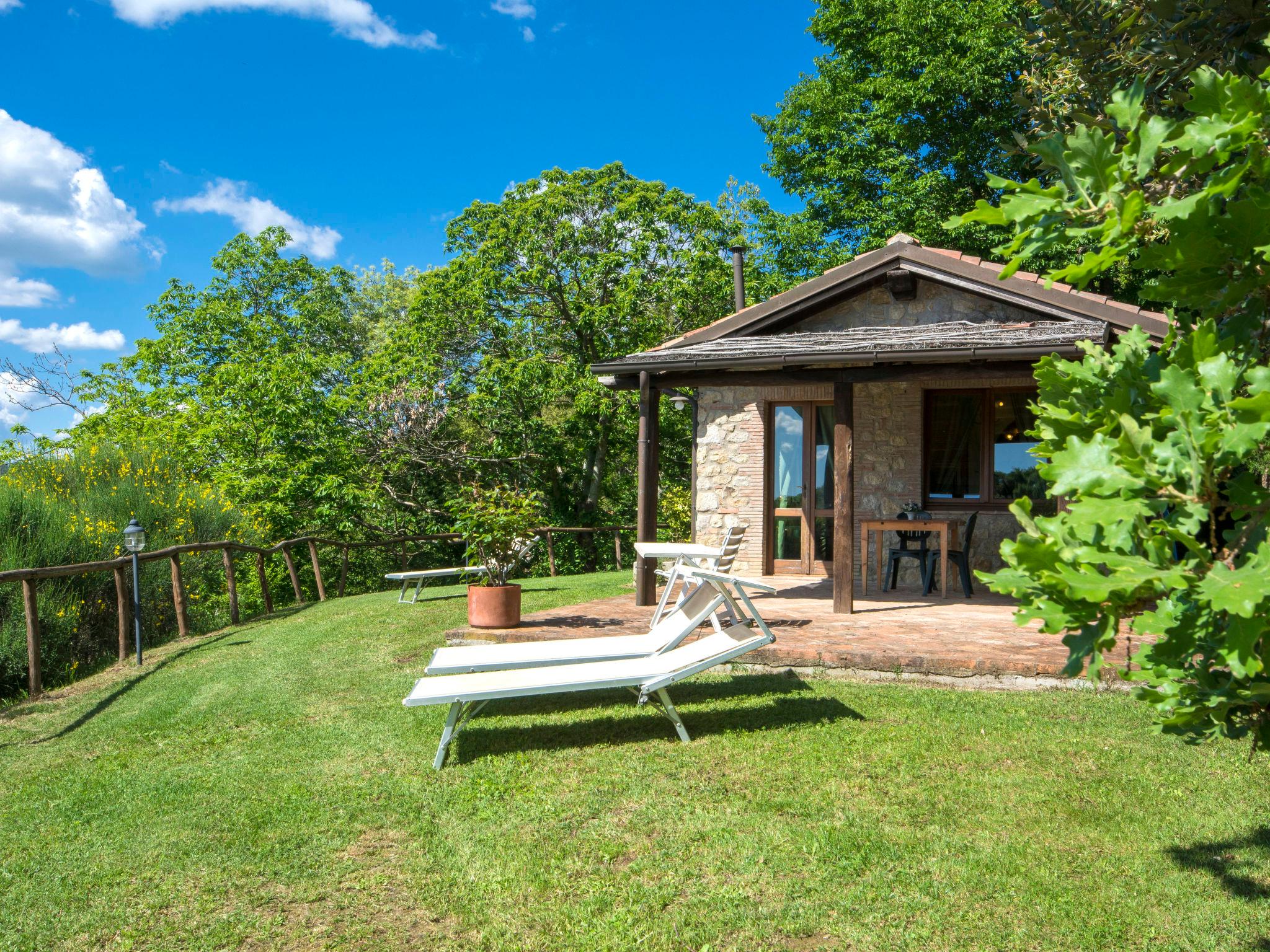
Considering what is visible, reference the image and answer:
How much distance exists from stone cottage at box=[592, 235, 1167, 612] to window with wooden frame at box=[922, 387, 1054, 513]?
17mm

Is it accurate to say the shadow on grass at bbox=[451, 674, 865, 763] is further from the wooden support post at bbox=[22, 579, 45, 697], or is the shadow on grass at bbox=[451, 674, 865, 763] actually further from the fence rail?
the wooden support post at bbox=[22, 579, 45, 697]

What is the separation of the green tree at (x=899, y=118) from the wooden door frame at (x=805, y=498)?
23.9ft

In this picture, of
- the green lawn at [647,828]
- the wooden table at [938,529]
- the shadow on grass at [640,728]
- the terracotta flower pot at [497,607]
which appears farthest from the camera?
the wooden table at [938,529]

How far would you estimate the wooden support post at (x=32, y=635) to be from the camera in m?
7.11

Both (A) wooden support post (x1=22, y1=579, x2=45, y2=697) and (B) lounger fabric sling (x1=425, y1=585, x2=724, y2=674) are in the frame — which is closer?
(B) lounger fabric sling (x1=425, y1=585, x2=724, y2=674)

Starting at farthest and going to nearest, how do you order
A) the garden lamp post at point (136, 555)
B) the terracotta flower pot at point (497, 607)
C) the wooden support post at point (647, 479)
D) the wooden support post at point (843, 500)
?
the wooden support post at point (647, 479) → the garden lamp post at point (136, 555) → the wooden support post at point (843, 500) → the terracotta flower pot at point (497, 607)

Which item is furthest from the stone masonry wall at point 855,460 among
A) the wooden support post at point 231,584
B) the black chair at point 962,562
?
the wooden support post at point 231,584

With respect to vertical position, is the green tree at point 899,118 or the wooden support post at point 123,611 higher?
the green tree at point 899,118

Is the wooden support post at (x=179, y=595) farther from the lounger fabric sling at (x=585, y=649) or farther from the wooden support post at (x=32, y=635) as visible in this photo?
the lounger fabric sling at (x=585, y=649)

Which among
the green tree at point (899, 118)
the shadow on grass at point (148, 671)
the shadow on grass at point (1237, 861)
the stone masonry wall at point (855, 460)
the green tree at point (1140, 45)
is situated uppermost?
the green tree at point (899, 118)

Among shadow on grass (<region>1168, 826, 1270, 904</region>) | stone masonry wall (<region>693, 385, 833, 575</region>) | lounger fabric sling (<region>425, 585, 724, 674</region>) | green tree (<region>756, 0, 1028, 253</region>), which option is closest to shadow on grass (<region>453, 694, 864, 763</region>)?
lounger fabric sling (<region>425, 585, 724, 674</region>)

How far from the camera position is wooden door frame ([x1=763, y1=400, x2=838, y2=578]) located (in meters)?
11.7

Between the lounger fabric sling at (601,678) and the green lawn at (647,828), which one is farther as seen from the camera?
the lounger fabric sling at (601,678)

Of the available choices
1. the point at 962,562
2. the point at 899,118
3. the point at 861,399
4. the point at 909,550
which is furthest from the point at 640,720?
the point at 899,118
